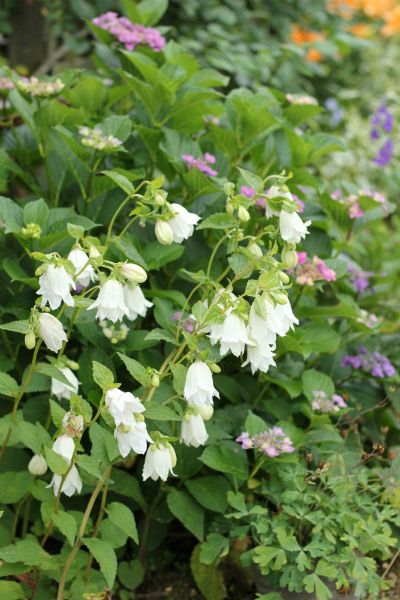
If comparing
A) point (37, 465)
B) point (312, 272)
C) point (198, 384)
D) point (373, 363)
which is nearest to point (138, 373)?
point (198, 384)

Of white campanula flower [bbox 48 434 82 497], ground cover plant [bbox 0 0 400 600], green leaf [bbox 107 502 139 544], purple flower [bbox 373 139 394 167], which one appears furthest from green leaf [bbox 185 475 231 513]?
purple flower [bbox 373 139 394 167]

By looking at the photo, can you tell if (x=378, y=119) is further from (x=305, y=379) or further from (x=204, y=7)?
(x=305, y=379)

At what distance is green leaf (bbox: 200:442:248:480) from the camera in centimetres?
204

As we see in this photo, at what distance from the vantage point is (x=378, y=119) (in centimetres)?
408

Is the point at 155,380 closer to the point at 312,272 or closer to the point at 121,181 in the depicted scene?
the point at 121,181

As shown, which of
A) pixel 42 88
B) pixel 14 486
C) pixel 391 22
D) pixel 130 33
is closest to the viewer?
pixel 14 486

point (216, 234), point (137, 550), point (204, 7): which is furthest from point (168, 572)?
point (204, 7)

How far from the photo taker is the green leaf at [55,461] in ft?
5.32

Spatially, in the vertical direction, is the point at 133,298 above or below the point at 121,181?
below

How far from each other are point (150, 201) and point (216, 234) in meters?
0.62

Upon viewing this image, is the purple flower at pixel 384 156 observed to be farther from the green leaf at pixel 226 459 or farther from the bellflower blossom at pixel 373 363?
the green leaf at pixel 226 459

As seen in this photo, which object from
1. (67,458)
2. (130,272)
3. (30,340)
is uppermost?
(130,272)

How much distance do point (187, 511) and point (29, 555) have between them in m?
0.44

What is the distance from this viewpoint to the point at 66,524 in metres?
1.75
